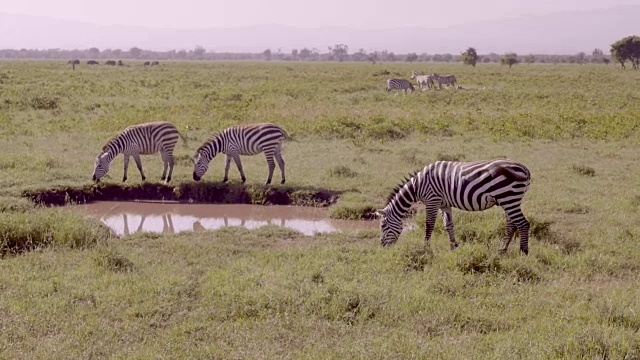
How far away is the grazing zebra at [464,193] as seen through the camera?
8461 millimetres

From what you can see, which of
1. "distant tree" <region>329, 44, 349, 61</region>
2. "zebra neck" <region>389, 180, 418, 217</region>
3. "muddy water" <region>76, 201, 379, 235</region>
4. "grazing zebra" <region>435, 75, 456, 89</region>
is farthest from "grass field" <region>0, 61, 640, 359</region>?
"distant tree" <region>329, 44, 349, 61</region>

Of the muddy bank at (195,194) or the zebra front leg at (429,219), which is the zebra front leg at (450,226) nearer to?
the zebra front leg at (429,219)

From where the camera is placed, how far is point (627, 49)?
58.2 metres

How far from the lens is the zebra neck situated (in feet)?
29.9

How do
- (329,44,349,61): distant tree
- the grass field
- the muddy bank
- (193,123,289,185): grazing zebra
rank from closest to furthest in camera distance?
the grass field < the muddy bank < (193,123,289,185): grazing zebra < (329,44,349,61): distant tree

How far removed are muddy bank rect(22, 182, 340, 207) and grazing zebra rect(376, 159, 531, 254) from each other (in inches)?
134

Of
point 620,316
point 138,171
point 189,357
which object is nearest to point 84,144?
point 138,171

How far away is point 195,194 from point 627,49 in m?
55.4

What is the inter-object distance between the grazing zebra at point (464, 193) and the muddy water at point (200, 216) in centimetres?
200

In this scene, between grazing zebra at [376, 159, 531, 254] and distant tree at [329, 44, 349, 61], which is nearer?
grazing zebra at [376, 159, 531, 254]

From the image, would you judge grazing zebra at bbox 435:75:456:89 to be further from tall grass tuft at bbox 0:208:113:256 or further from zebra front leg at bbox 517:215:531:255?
tall grass tuft at bbox 0:208:113:256

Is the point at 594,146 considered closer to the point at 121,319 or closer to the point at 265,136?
the point at 265,136

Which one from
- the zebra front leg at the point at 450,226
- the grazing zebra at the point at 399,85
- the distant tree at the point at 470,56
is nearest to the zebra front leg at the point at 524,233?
the zebra front leg at the point at 450,226

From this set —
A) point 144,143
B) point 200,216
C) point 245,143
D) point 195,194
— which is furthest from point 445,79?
point 200,216
